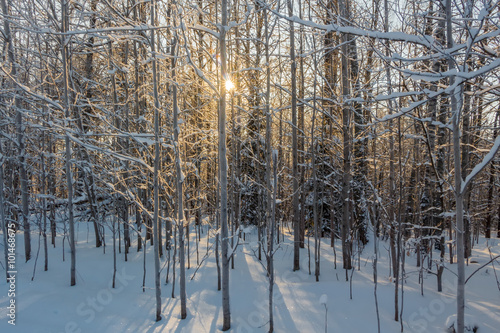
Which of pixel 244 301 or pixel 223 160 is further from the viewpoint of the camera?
pixel 244 301

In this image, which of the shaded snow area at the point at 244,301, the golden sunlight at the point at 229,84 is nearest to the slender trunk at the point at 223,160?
the golden sunlight at the point at 229,84

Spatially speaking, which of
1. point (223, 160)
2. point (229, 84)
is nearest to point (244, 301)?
point (223, 160)

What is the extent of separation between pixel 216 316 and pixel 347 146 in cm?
478

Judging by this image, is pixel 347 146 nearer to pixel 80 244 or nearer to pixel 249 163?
pixel 249 163

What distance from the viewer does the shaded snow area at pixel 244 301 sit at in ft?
16.3

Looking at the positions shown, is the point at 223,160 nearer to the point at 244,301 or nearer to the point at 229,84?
the point at 229,84

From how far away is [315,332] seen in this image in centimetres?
475

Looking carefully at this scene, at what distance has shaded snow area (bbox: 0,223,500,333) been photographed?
4.96 m

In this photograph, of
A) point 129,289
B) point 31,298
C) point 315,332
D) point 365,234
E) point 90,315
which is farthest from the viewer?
point 365,234

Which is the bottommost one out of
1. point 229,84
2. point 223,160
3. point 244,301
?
point 244,301

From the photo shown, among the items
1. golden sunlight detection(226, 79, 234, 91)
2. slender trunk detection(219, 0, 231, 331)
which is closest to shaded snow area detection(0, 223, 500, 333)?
slender trunk detection(219, 0, 231, 331)

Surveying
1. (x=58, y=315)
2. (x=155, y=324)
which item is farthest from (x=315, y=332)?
(x=58, y=315)

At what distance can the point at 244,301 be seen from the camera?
5844mm

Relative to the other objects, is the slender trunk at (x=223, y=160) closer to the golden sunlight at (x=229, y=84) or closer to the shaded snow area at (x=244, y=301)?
the golden sunlight at (x=229, y=84)
